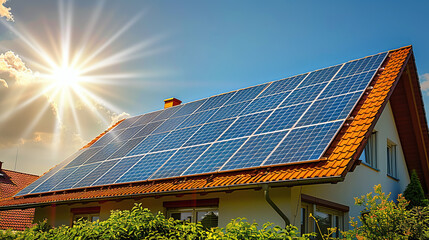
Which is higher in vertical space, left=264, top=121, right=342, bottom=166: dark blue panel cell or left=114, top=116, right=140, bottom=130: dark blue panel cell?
left=114, top=116, right=140, bottom=130: dark blue panel cell

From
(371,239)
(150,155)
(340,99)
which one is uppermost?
(340,99)

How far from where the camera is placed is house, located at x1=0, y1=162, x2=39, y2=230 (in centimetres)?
2282

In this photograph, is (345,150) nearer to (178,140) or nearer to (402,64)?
(402,64)

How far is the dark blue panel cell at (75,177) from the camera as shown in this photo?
15.3 meters

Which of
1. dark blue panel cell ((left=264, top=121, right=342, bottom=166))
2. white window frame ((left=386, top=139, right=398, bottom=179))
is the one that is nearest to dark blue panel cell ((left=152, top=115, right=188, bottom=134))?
Result: dark blue panel cell ((left=264, top=121, right=342, bottom=166))

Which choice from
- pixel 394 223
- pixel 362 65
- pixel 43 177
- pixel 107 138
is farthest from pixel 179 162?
pixel 43 177

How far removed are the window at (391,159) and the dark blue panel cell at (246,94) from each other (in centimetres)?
463

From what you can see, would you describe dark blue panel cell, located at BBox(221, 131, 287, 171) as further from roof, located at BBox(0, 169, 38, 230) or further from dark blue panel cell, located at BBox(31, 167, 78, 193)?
roof, located at BBox(0, 169, 38, 230)

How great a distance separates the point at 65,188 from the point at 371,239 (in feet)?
36.1

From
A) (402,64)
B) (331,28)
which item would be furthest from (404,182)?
(331,28)

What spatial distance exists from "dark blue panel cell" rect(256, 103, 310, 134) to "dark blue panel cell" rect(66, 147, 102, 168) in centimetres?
865

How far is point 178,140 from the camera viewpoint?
13.8m

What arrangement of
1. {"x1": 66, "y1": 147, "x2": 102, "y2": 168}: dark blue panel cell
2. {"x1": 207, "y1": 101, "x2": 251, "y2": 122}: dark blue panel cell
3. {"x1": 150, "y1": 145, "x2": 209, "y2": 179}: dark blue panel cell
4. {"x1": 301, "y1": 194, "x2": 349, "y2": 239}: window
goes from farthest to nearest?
1. {"x1": 66, "y1": 147, "x2": 102, "y2": 168}: dark blue panel cell
2. {"x1": 207, "y1": 101, "x2": 251, "y2": 122}: dark blue panel cell
3. {"x1": 150, "y1": 145, "x2": 209, "y2": 179}: dark blue panel cell
4. {"x1": 301, "y1": 194, "x2": 349, "y2": 239}: window

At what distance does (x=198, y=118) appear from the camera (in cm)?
1509
